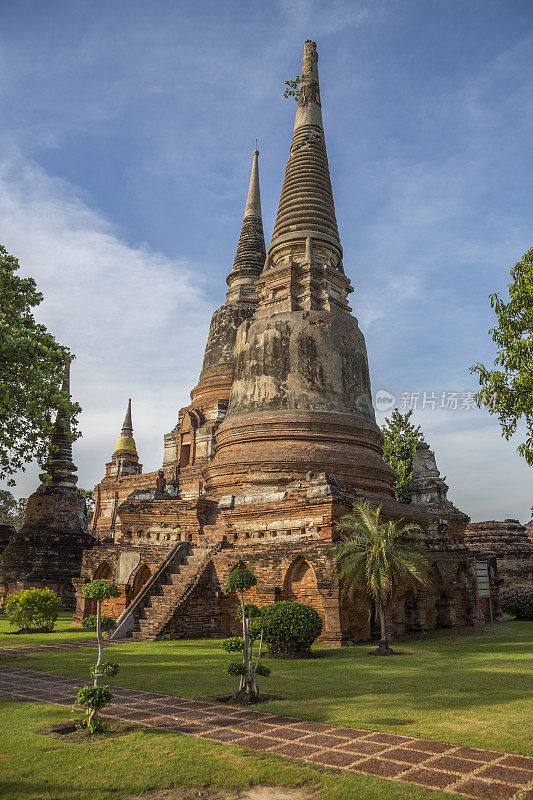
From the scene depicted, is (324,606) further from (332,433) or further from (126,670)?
(332,433)

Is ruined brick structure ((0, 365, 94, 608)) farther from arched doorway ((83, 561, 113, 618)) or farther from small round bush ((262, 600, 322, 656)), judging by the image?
small round bush ((262, 600, 322, 656))

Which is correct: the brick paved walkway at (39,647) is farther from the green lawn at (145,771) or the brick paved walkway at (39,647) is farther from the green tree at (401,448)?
the green tree at (401,448)

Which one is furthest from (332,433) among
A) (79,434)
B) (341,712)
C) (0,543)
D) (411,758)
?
(0,543)

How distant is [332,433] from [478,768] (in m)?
14.7

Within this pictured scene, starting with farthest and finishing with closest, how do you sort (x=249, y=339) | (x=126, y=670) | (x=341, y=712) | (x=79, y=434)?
(x=249, y=339)
(x=79, y=434)
(x=126, y=670)
(x=341, y=712)

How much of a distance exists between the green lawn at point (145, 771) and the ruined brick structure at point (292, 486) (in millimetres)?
8029

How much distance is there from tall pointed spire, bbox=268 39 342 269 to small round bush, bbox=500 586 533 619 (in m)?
14.1

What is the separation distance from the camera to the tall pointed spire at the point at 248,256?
35156mm

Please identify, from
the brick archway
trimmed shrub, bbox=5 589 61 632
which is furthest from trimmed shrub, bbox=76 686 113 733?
trimmed shrub, bbox=5 589 61 632

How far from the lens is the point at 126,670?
10.5 m

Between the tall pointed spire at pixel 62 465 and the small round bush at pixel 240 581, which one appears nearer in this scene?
the small round bush at pixel 240 581

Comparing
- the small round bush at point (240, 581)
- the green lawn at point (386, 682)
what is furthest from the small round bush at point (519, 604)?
the small round bush at point (240, 581)

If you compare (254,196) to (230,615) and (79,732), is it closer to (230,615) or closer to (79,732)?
(230,615)

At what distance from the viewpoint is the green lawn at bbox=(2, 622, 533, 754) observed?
6.78 m
